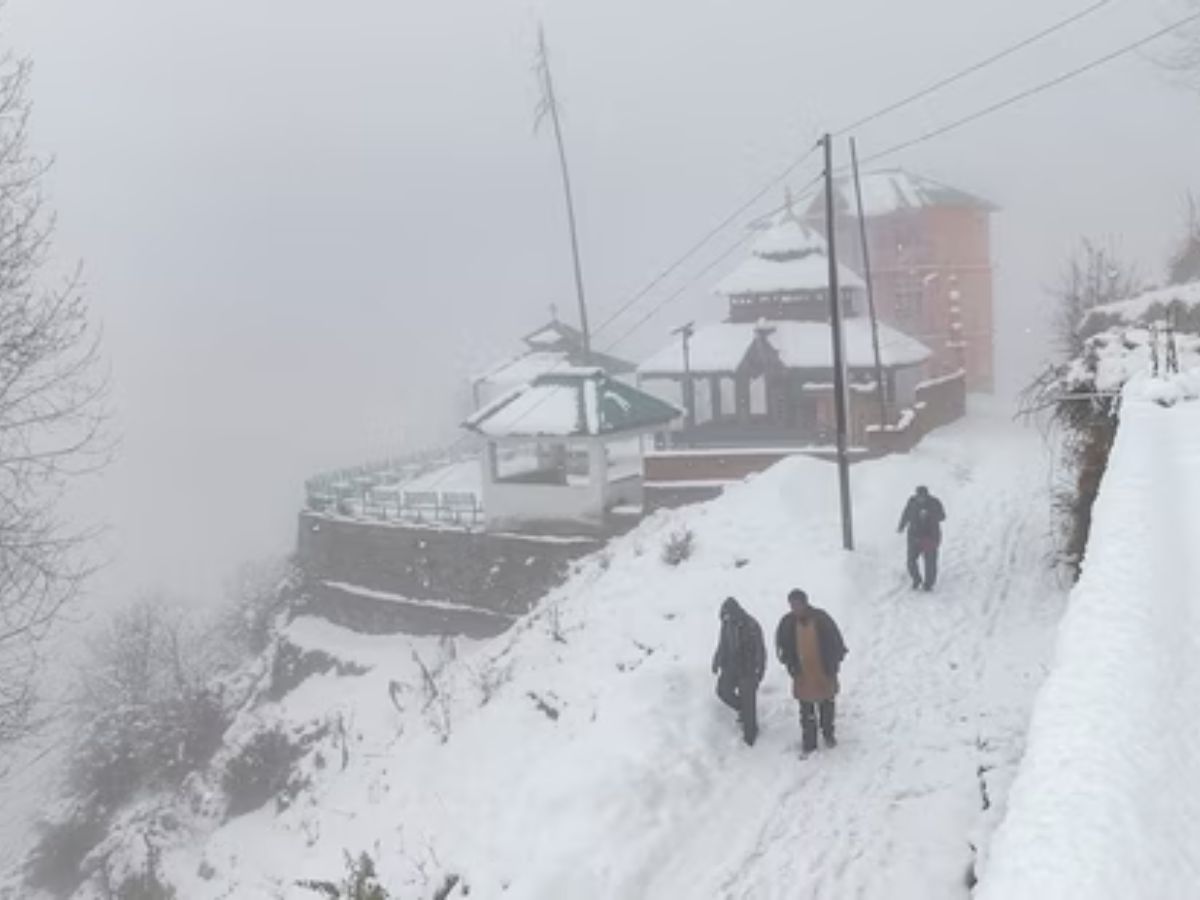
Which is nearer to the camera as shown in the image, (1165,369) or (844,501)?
(1165,369)

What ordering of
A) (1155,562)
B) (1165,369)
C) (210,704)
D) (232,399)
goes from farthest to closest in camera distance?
(232,399) → (210,704) → (1165,369) → (1155,562)

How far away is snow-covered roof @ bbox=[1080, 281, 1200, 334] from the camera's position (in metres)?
18.4

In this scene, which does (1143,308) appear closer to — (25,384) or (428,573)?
(428,573)

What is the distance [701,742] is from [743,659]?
86 cm

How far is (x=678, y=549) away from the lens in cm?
1647

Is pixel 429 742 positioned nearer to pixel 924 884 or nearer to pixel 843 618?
pixel 843 618

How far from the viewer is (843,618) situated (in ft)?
43.0

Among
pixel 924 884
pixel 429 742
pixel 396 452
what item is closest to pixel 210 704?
pixel 429 742

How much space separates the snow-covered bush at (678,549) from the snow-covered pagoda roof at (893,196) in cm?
2932

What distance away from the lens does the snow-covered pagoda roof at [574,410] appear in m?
24.8

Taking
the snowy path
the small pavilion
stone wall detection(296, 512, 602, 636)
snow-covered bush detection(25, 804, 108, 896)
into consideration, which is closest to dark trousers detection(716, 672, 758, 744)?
the snowy path

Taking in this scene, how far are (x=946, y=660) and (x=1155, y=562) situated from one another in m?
6.46

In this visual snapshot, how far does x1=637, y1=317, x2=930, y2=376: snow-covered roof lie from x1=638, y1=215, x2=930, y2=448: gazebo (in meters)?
0.03

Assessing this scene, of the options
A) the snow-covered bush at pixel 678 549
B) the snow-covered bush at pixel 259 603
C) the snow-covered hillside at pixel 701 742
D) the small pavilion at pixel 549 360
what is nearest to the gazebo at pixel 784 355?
the small pavilion at pixel 549 360
